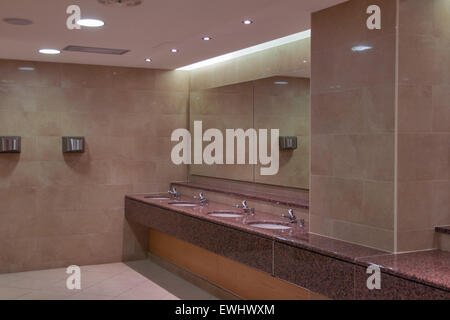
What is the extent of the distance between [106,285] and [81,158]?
5.03 ft

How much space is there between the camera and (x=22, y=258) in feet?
18.3

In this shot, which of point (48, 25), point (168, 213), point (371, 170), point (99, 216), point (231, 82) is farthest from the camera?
point (99, 216)

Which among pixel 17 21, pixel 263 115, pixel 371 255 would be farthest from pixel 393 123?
pixel 17 21

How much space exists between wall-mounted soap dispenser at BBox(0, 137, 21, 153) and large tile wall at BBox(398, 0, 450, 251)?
162 inches

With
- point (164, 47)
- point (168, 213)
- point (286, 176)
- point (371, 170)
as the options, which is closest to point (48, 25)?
point (164, 47)

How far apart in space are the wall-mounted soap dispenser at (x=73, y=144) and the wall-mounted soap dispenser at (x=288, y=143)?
2.42 meters

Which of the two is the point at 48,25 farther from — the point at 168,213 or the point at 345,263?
the point at 345,263

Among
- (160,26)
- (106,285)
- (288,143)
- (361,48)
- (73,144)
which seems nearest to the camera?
(361,48)

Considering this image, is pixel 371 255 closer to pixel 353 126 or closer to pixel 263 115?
pixel 353 126

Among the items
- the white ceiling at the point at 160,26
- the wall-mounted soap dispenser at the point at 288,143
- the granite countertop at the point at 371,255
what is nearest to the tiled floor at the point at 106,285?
the granite countertop at the point at 371,255

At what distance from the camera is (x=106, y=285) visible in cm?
509

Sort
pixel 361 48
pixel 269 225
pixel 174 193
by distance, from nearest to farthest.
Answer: pixel 361 48
pixel 269 225
pixel 174 193

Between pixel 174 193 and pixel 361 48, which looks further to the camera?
pixel 174 193
